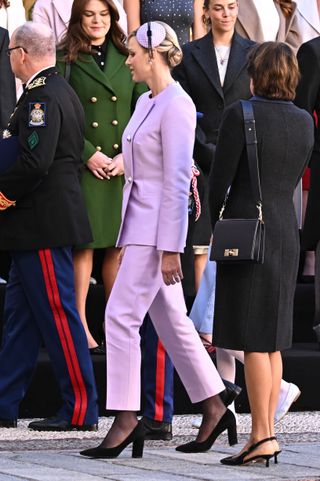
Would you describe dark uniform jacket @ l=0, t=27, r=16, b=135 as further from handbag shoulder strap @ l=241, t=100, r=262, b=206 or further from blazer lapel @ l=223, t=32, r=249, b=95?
handbag shoulder strap @ l=241, t=100, r=262, b=206

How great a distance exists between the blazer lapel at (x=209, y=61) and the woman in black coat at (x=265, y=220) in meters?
2.67

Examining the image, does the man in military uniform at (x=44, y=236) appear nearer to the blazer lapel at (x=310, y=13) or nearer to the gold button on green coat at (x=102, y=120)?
the gold button on green coat at (x=102, y=120)

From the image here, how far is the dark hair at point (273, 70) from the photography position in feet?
20.7

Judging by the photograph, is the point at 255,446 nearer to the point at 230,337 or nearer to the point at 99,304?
the point at 230,337

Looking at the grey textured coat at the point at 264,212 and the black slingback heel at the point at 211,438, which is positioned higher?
the grey textured coat at the point at 264,212

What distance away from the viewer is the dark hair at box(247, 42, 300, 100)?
6305mm

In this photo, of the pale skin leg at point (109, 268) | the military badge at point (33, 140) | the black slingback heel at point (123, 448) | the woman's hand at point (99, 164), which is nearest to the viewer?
the black slingback heel at point (123, 448)

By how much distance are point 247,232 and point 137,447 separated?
1048mm

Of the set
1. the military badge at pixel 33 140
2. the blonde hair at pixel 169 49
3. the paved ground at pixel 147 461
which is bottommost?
the paved ground at pixel 147 461

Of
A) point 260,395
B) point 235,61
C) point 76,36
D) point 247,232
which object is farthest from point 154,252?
point 235,61

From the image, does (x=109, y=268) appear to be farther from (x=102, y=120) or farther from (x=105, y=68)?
(x=105, y=68)

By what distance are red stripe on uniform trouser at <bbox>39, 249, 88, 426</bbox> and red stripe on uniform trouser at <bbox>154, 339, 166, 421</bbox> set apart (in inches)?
14.9

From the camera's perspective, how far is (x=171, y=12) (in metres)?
9.62

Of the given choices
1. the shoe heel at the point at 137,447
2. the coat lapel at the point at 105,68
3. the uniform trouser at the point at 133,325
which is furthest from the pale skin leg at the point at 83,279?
the shoe heel at the point at 137,447
